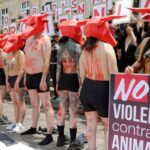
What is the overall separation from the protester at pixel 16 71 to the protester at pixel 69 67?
137 centimetres

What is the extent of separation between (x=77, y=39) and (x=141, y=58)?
1578 mm

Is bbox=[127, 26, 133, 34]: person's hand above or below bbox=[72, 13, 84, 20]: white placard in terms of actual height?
below

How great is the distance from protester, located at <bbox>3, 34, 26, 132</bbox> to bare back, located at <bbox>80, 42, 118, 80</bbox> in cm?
255

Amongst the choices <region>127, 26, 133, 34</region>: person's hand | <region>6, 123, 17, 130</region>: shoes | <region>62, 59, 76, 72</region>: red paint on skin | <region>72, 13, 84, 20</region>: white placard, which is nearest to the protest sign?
<region>62, 59, 76, 72</region>: red paint on skin

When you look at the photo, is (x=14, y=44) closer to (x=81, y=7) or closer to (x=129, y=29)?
(x=129, y=29)

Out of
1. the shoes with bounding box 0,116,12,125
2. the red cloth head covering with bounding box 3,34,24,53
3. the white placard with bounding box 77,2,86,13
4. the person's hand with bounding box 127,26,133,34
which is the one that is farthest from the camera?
the white placard with bounding box 77,2,86,13

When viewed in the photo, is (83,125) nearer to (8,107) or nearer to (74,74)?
(74,74)

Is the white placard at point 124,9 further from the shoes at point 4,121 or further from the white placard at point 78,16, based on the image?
the shoes at point 4,121

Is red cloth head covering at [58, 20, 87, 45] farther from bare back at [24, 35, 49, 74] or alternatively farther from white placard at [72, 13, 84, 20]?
white placard at [72, 13, 84, 20]

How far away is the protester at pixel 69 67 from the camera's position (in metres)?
5.67

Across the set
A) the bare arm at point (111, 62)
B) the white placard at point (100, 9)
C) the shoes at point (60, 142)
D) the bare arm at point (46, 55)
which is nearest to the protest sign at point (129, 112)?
the bare arm at point (111, 62)

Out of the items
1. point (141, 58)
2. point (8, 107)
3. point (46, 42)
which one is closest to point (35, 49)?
point (46, 42)

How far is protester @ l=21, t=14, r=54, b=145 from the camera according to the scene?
6.18 meters

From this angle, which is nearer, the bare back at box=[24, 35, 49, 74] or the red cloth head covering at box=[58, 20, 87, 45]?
the red cloth head covering at box=[58, 20, 87, 45]
